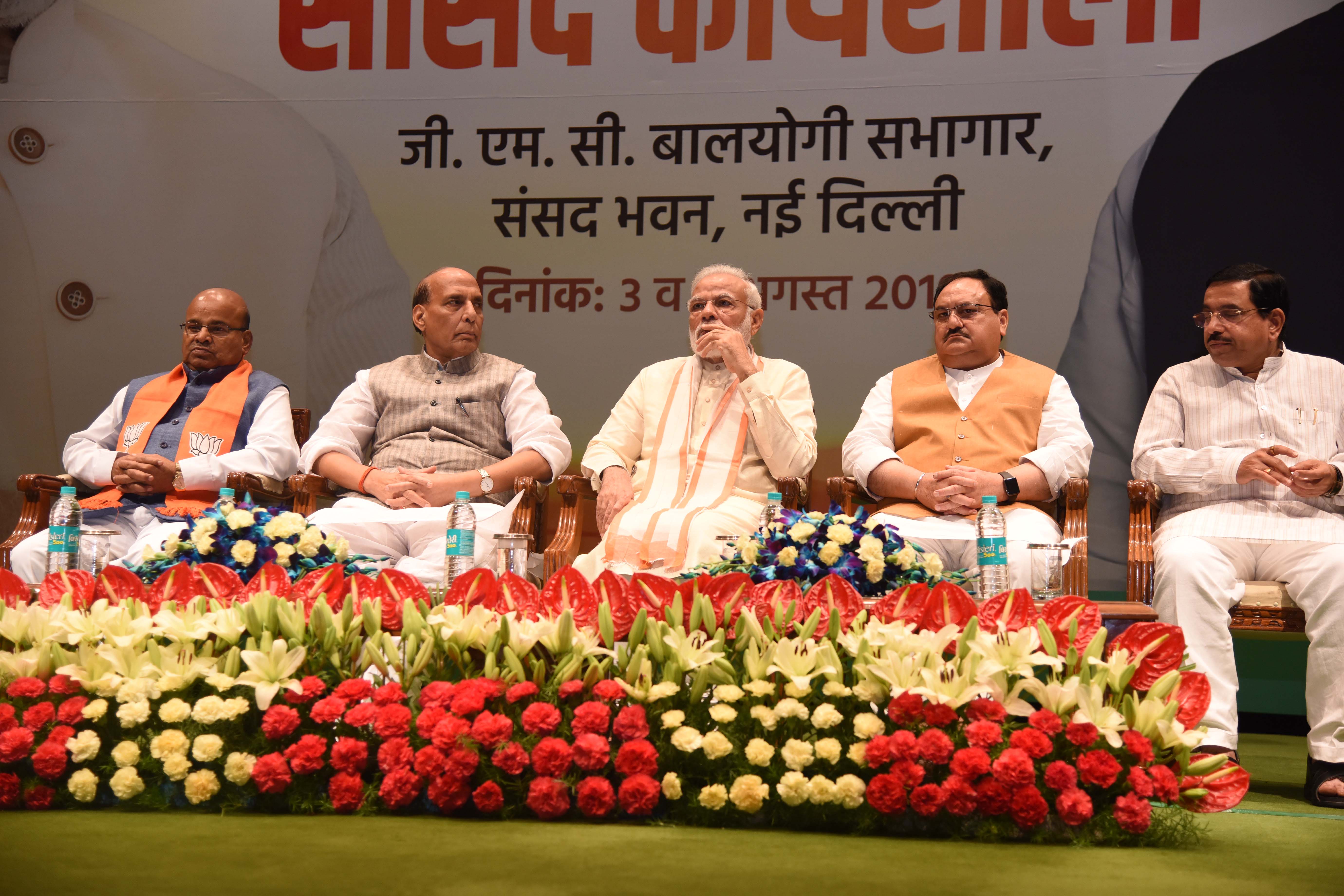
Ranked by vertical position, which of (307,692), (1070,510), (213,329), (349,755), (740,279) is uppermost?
(740,279)

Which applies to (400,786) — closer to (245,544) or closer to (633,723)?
(633,723)

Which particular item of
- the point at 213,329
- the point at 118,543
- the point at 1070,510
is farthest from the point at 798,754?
the point at 213,329

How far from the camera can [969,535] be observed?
3754 millimetres

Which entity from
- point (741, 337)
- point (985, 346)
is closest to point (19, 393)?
point (741, 337)

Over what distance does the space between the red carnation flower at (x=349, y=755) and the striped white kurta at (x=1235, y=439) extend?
2.42 meters

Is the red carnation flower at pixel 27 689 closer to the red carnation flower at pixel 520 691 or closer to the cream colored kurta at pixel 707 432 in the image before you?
the red carnation flower at pixel 520 691

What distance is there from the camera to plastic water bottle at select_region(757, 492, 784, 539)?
2996mm

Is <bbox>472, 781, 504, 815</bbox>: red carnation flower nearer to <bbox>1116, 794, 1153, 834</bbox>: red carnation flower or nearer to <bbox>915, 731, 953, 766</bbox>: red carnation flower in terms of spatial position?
<bbox>915, 731, 953, 766</bbox>: red carnation flower

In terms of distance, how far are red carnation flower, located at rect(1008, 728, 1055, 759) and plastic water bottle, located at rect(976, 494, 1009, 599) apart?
89cm

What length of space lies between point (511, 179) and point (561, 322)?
0.66 meters

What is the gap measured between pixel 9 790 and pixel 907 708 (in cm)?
160

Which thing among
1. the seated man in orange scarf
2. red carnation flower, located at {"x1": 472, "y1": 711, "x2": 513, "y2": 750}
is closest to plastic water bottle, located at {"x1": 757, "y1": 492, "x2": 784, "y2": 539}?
red carnation flower, located at {"x1": 472, "y1": 711, "x2": 513, "y2": 750}

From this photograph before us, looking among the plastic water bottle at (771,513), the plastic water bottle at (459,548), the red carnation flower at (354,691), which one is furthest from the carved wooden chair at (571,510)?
the red carnation flower at (354,691)

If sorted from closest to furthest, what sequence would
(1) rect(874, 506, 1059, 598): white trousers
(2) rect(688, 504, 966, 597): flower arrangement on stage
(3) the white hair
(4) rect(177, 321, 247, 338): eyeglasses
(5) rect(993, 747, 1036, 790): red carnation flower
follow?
1. (5) rect(993, 747, 1036, 790): red carnation flower
2. (2) rect(688, 504, 966, 597): flower arrangement on stage
3. (1) rect(874, 506, 1059, 598): white trousers
4. (3) the white hair
5. (4) rect(177, 321, 247, 338): eyeglasses
